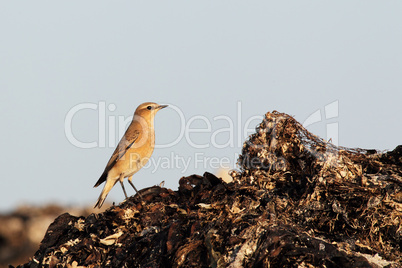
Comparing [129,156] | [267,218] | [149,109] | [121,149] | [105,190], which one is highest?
[149,109]

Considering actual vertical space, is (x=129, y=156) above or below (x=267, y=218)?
above

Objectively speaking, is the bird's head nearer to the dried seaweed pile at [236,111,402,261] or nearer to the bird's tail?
the bird's tail

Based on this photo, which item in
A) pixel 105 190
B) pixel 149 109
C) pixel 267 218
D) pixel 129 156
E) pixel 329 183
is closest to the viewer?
pixel 267 218

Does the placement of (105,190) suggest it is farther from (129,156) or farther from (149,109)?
(149,109)

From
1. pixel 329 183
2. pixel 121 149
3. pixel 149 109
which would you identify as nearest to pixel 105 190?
pixel 121 149

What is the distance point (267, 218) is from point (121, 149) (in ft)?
18.0

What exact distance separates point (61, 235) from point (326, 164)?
11.1 ft

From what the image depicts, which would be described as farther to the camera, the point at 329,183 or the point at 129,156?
the point at 129,156

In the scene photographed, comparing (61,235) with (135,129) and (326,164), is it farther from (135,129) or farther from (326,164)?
(135,129)

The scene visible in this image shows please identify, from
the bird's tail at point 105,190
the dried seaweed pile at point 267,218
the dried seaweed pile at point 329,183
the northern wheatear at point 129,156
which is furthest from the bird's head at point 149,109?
the dried seaweed pile at point 329,183

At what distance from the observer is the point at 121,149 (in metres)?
10.7

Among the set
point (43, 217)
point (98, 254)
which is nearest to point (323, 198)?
point (98, 254)

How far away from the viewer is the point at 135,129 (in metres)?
11.0

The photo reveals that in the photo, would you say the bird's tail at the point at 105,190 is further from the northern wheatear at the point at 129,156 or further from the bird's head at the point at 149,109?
the bird's head at the point at 149,109
